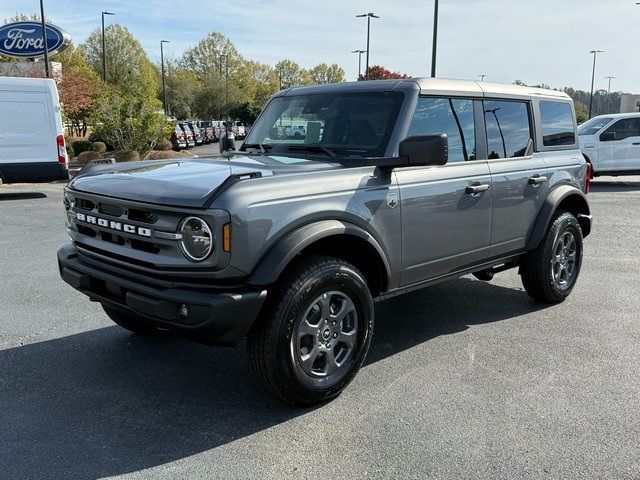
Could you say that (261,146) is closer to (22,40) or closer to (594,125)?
(594,125)

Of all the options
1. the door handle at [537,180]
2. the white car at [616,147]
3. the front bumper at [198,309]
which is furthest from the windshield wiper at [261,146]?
the white car at [616,147]

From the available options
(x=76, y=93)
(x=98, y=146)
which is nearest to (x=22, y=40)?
(x=76, y=93)

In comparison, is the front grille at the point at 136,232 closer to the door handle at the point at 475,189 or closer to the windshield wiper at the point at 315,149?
the windshield wiper at the point at 315,149

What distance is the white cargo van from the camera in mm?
13383

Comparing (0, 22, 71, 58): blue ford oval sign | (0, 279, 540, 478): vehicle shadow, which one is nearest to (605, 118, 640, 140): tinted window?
(0, 279, 540, 478): vehicle shadow

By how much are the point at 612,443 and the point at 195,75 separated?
266 feet

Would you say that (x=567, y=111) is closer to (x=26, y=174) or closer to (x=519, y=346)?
(x=519, y=346)

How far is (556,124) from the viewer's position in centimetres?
571

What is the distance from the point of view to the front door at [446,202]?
13.4ft

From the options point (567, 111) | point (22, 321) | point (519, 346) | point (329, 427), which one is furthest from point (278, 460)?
point (567, 111)

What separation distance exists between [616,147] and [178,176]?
15.1 m

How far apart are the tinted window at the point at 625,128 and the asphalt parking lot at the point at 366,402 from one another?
38.3 ft

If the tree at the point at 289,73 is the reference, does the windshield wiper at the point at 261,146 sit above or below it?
below

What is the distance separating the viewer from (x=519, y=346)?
181 inches
